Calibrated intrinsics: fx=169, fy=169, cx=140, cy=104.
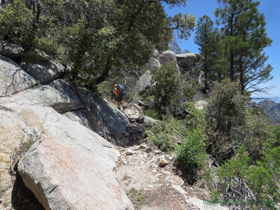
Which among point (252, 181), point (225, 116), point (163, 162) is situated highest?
point (225, 116)

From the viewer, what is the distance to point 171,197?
11.5 feet

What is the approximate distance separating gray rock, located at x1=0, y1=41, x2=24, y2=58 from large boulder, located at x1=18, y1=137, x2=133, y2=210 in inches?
159

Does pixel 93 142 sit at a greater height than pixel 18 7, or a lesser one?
lesser

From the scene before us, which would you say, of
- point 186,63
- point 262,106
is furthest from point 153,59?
point 262,106

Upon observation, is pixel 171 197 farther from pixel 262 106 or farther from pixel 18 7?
Result: pixel 262 106

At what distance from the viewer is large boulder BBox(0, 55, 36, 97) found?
171 inches

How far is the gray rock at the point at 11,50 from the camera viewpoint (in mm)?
5092

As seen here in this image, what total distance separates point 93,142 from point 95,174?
6.07 feet

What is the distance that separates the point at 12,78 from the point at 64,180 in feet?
12.7

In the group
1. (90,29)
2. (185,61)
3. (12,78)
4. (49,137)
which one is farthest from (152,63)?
(49,137)

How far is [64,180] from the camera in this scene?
2.16 m

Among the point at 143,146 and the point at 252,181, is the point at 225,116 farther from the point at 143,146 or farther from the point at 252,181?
the point at 252,181

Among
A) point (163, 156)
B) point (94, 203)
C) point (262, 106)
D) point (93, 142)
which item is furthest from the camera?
point (262, 106)

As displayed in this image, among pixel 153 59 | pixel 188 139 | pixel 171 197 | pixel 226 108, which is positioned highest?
pixel 153 59
